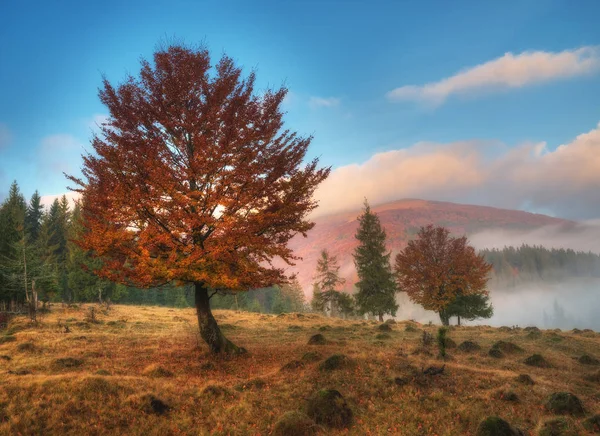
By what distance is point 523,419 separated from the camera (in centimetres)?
809

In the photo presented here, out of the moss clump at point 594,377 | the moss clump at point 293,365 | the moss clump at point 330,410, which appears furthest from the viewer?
the moss clump at point 594,377

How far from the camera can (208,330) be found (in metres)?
14.1

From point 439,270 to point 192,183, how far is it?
101 ft

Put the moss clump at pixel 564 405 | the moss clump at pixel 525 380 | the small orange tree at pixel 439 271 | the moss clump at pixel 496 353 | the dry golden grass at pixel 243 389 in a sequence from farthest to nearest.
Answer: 1. the small orange tree at pixel 439 271
2. the moss clump at pixel 496 353
3. the moss clump at pixel 525 380
4. the moss clump at pixel 564 405
5. the dry golden grass at pixel 243 389

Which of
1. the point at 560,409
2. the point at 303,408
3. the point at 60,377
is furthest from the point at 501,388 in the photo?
the point at 60,377

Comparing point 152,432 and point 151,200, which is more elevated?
point 151,200

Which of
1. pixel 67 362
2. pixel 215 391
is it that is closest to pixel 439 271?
pixel 215 391

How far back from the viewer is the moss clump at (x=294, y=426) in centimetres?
725

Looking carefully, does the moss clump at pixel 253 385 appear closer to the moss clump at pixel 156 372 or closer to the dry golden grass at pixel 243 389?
the dry golden grass at pixel 243 389

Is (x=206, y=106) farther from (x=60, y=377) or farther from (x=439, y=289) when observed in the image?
(x=439, y=289)

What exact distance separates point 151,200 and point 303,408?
893cm

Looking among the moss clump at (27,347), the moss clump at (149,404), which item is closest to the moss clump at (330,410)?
the moss clump at (149,404)

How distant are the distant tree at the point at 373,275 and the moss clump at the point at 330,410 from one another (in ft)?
104

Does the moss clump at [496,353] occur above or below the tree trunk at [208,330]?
below
